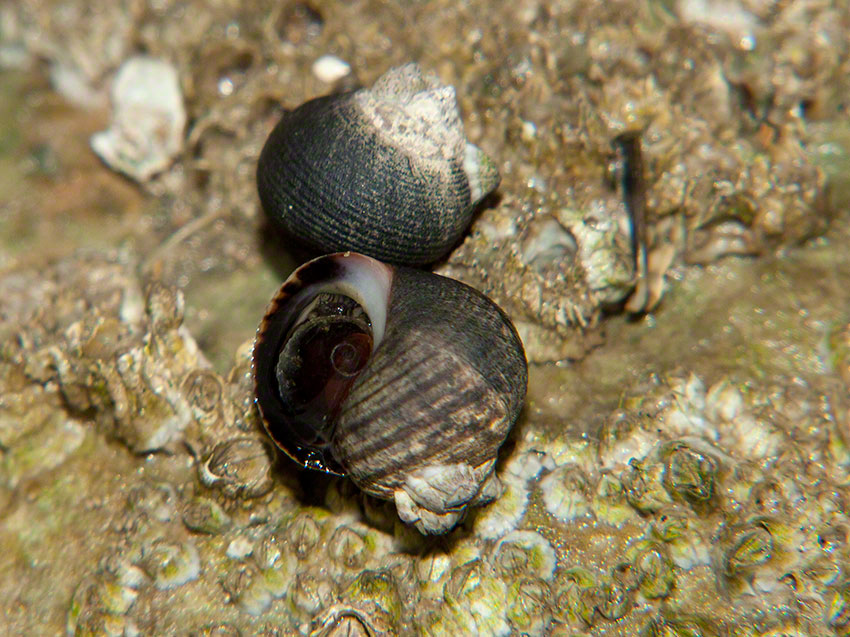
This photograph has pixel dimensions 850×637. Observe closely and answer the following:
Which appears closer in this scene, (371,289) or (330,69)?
(371,289)

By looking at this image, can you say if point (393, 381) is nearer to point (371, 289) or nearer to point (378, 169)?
point (371, 289)

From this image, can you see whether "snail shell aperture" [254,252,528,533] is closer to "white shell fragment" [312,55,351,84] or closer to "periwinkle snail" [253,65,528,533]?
"periwinkle snail" [253,65,528,533]

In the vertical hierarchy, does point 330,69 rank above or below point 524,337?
above

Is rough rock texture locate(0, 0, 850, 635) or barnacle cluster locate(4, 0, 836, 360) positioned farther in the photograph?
barnacle cluster locate(4, 0, 836, 360)

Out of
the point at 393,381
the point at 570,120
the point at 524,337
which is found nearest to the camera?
the point at 393,381

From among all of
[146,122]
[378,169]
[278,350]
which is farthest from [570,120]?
[146,122]

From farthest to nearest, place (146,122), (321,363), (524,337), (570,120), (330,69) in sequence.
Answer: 1. (146,122)
2. (330,69)
3. (570,120)
4. (524,337)
5. (321,363)

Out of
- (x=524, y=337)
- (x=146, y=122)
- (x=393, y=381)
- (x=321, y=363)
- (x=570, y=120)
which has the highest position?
(x=146, y=122)

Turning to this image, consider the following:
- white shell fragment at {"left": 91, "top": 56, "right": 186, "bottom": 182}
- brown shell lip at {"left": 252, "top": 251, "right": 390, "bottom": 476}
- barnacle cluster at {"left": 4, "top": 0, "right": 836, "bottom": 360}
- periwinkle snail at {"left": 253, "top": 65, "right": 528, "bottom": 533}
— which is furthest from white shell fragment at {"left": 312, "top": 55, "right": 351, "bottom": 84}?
brown shell lip at {"left": 252, "top": 251, "right": 390, "bottom": 476}
